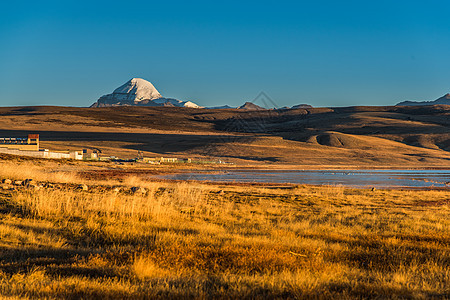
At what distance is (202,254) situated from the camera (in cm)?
830

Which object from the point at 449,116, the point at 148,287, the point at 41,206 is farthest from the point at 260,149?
the point at 449,116

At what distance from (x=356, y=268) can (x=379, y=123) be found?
163704 mm

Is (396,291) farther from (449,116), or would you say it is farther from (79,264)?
(449,116)

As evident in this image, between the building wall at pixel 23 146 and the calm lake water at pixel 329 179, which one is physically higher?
the building wall at pixel 23 146

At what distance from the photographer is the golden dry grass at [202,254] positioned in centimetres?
632

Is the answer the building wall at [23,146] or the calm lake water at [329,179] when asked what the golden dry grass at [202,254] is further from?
the building wall at [23,146]

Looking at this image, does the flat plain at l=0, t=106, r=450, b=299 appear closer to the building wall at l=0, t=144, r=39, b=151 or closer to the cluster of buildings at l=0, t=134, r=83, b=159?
the cluster of buildings at l=0, t=134, r=83, b=159

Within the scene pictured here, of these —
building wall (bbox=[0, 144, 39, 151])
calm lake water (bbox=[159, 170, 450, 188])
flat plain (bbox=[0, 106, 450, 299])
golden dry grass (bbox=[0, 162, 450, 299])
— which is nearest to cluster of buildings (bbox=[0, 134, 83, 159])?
building wall (bbox=[0, 144, 39, 151])

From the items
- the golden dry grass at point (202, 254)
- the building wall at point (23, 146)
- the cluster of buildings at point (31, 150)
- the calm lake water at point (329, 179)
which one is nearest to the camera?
the golden dry grass at point (202, 254)

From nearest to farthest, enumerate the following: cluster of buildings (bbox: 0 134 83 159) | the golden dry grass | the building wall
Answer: the golden dry grass → cluster of buildings (bbox: 0 134 83 159) → the building wall

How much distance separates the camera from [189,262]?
25.6 feet

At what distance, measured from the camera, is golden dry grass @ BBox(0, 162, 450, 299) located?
20.7ft

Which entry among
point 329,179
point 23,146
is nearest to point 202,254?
point 329,179

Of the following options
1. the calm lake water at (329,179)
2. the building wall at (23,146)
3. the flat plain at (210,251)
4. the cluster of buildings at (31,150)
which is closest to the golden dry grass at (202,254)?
the flat plain at (210,251)
